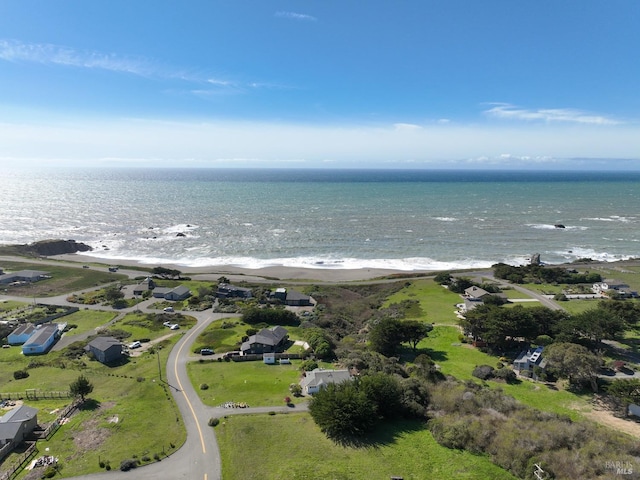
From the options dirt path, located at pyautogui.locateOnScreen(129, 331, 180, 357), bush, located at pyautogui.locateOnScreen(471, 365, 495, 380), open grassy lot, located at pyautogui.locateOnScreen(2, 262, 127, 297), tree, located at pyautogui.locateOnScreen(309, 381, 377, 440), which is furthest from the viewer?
open grassy lot, located at pyautogui.locateOnScreen(2, 262, 127, 297)

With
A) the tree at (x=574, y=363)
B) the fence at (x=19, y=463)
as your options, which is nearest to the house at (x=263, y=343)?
the fence at (x=19, y=463)

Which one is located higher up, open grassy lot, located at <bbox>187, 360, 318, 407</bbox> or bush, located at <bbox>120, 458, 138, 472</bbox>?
bush, located at <bbox>120, 458, 138, 472</bbox>

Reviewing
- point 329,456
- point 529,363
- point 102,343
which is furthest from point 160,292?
point 529,363

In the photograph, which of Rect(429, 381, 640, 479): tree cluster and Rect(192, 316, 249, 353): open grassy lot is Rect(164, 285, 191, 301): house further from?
Rect(429, 381, 640, 479): tree cluster

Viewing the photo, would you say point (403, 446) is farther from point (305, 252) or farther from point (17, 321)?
point (305, 252)

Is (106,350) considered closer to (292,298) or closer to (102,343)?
(102,343)

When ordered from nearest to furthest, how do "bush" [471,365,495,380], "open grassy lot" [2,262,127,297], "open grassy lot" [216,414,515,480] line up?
"open grassy lot" [216,414,515,480] < "bush" [471,365,495,380] < "open grassy lot" [2,262,127,297]

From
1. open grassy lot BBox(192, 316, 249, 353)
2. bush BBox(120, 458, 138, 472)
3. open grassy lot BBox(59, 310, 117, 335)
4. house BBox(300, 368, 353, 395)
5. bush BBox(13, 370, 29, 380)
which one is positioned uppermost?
house BBox(300, 368, 353, 395)

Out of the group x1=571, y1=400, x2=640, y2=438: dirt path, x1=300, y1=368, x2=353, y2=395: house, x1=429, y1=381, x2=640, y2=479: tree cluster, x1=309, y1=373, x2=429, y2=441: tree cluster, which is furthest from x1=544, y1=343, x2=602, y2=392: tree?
x1=300, y1=368, x2=353, y2=395: house

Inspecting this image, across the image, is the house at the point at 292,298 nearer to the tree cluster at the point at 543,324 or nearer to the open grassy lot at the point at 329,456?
the tree cluster at the point at 543,324
